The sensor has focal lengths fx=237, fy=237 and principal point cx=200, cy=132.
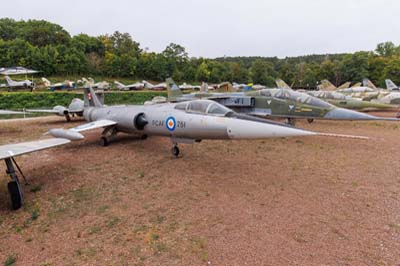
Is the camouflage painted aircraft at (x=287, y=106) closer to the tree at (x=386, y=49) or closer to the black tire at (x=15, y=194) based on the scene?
the black tire at (x=15, y=194)

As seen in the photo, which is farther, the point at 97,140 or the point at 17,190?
the point at 97,140

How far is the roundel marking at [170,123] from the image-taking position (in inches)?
273

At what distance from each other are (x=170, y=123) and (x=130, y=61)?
194 feet

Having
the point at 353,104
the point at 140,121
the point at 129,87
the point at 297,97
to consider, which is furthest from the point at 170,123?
the point at 129,87

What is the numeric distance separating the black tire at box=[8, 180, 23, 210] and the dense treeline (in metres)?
54.4

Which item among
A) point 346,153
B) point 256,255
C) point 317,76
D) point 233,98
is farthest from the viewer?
point 317,76

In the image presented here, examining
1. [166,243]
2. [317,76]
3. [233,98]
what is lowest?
[166,243]

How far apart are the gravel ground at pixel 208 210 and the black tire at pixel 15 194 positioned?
21cm

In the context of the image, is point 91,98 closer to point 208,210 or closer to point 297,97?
point 208,210

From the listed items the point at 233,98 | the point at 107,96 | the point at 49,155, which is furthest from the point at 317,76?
the point at 49,155

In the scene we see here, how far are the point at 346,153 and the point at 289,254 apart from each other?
610 cm

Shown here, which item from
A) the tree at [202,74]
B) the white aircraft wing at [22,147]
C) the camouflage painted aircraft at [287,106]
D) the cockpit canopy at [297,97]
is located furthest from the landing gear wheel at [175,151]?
the tree at [202,74]

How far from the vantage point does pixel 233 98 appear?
38.3ft

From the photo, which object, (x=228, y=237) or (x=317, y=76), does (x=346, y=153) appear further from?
(x=317, y=76)
